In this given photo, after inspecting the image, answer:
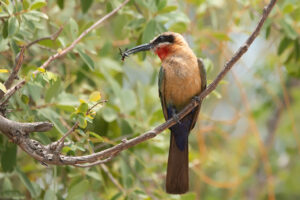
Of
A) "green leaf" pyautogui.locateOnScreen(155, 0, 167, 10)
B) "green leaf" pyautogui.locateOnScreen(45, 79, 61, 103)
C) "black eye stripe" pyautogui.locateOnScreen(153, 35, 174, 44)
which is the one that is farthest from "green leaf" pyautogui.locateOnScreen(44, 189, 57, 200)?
"green leaf" pyautogui.locateOnScreen(155, 0, 167, 10)

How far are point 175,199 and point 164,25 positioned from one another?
1138 millimetres

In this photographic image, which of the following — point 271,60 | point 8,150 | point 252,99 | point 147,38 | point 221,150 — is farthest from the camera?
point 252,99

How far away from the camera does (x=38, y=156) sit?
7.34ft

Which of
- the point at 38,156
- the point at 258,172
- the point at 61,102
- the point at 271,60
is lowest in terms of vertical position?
the point at 38,156

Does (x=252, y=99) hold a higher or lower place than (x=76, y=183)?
higher

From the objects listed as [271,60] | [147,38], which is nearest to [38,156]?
[147,38]

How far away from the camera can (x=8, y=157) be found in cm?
283

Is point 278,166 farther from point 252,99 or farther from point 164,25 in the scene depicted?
point 164,25

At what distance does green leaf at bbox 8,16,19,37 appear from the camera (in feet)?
8.45

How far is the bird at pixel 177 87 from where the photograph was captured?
3137 mm

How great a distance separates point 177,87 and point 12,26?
Answer: 1.14m

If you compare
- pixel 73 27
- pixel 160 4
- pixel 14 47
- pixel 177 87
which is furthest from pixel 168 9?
pixel 14 47

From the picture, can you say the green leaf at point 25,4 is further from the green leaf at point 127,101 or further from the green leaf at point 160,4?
the green leaf at point 127,101

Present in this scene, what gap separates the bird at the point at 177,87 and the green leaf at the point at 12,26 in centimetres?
75
